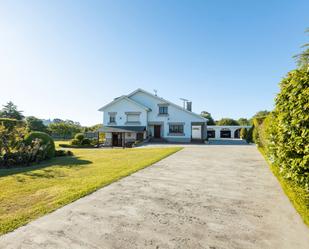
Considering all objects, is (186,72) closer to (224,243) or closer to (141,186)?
(141,186)

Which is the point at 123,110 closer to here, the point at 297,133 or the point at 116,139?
the point at 116,139

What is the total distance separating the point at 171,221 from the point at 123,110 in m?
29.1

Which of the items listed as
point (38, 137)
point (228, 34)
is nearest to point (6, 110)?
point (38, 137)

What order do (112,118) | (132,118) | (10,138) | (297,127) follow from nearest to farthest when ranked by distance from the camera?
(297,127) → (10,138) → (132,118) → (112,118)

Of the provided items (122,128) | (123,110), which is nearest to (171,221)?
(122,128)

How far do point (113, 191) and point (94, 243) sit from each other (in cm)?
261

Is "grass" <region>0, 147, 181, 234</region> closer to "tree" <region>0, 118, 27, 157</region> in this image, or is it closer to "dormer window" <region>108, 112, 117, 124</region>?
"tree" <region>0, 118, 27, 157</region>

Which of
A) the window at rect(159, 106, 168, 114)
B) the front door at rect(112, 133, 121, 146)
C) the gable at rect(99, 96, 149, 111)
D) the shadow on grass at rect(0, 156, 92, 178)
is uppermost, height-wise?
the gable at rect(99, 96, 149, 111)

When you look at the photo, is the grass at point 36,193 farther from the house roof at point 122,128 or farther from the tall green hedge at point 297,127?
the house roof at point 122,128

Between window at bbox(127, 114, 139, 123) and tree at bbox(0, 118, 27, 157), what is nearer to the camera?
tree at bbox(0, 118, 27, 157)

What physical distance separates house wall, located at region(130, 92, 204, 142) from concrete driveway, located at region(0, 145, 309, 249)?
80.9ft

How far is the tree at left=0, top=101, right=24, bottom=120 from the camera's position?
52.5m

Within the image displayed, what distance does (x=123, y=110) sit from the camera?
32000 millimetres

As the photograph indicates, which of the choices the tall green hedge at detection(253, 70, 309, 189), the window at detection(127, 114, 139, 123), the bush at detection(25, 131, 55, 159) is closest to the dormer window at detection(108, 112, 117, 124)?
the window at detection(127, 114, 139, 123)
